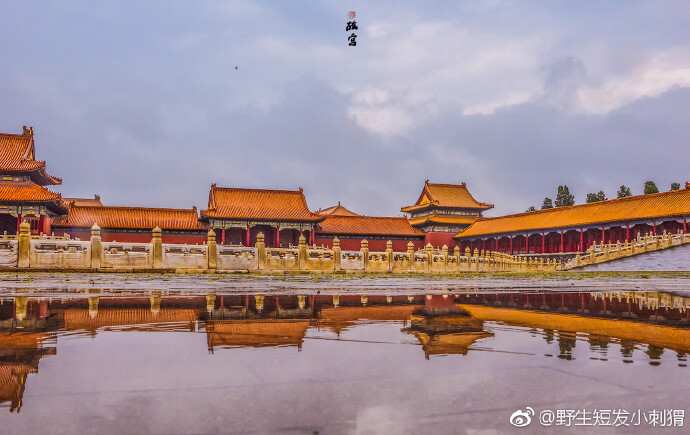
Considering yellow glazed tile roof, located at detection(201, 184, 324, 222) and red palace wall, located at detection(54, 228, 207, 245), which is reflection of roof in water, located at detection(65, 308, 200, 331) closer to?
red palace wall, located at detection(54, 228, 207, 245)

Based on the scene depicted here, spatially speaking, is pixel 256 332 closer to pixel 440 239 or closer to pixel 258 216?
pixel 258 216

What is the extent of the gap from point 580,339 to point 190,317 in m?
4.01

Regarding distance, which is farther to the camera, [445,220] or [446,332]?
[445,220]

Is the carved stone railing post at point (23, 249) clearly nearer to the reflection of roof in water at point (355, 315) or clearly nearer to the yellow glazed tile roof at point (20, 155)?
the reflection of roof in water at point (355, 315)

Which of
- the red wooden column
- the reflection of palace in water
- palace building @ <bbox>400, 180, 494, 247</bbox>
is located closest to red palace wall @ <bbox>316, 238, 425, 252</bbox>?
palace building @ <bbox>400, 180, 494, 247</bbox>

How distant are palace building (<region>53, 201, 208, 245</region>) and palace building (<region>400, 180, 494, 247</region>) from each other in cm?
2347

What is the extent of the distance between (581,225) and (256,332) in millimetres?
43201

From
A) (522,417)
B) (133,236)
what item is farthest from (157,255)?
(133,236)

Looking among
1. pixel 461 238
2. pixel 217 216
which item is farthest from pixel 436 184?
pixel 217 216

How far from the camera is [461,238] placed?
5572cm

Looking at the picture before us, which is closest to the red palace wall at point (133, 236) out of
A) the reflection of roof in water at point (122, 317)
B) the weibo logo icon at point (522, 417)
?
the reflection of roof in water at point (122, 317)

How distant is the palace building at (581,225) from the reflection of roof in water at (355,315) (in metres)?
38.0

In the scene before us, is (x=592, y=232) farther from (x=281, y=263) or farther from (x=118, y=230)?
(x=118, y=230)

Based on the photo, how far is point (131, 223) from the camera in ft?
134
